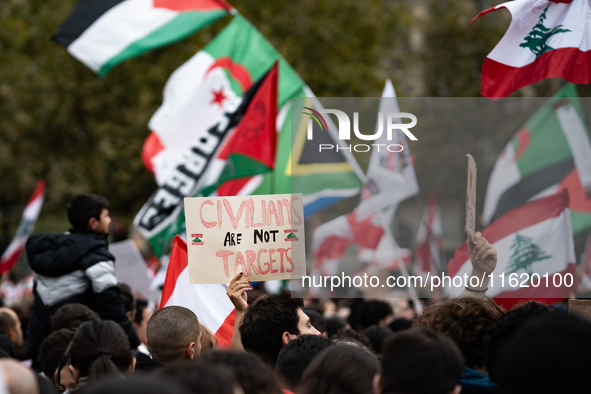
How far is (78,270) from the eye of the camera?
5020 millimetres

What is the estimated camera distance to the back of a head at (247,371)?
7.62ft

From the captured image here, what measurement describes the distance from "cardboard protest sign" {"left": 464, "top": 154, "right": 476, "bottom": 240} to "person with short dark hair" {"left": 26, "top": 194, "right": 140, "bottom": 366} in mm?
2510

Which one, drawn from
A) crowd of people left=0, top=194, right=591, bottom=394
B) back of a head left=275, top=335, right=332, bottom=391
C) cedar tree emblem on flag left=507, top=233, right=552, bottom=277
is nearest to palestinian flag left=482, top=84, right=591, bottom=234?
cedar tree emblem on flag left=507, top=233, right=552, bottom=277

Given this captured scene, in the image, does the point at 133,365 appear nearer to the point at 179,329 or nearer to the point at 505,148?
the point at 179,329

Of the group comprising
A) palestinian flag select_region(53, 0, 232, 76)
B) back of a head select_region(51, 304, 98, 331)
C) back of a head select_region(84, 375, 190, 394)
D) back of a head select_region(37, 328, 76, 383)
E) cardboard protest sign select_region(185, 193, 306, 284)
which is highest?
palestinian flag select_region(53, 0, 232, 76)

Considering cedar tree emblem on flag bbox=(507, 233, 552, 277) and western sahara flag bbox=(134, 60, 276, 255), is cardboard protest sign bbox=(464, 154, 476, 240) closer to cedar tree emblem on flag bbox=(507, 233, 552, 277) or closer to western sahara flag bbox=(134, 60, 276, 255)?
cedar tree emblem on flag bbox=(507, 233, 552, 277)

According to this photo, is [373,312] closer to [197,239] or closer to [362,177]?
[362,177]

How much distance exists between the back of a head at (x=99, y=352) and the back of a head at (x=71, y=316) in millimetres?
1406

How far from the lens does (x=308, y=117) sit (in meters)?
4.56

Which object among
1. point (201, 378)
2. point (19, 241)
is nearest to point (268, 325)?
point (201, 378)

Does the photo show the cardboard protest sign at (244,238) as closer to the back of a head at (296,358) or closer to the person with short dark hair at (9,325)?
the back of a head at (296,358)

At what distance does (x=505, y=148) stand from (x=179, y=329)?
2.62 metres

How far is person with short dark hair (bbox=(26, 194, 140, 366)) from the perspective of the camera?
4.89m

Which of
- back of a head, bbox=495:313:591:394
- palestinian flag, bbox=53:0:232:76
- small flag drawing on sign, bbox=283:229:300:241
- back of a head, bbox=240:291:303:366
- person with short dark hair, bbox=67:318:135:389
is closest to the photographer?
back of a head, bbox=495:313:591:394
